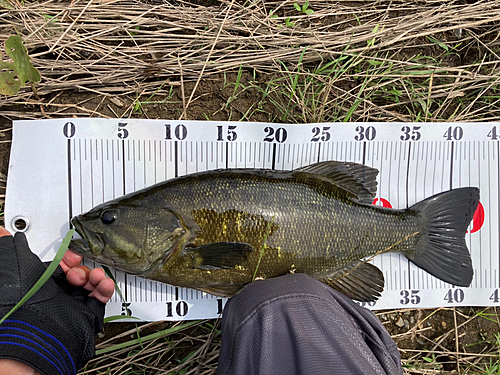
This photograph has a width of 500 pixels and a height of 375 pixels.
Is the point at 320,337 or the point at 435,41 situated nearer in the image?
the point at 320,337

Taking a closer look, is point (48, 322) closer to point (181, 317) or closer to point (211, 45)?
point (181, 317)

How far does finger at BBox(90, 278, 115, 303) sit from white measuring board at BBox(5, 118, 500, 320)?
132mm

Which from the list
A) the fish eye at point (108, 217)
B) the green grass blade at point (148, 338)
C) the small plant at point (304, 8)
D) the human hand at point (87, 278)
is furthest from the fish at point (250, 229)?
the small plant at point (304, 8)

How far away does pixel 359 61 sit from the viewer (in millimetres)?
2775

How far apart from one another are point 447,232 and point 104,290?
8.78 feet

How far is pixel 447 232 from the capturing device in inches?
103

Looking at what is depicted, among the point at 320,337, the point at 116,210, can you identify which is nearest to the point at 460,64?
the point at 320,337

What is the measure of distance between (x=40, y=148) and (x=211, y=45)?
1580 millimetres

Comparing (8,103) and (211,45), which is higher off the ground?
(211,45)

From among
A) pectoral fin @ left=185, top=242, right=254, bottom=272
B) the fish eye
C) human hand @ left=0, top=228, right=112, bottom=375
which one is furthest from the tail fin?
human hand @ left=0, top=228, right=112, bottom=375

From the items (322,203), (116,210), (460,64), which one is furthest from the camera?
(460,64)

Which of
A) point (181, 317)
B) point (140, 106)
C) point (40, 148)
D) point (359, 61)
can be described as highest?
point (359, 61)

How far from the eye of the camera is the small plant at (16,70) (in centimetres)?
226

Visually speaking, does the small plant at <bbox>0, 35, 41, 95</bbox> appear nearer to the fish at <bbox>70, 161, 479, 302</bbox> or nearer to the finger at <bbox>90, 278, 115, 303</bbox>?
the fish at <bbox>70, 161, 479, 302</bbox>
